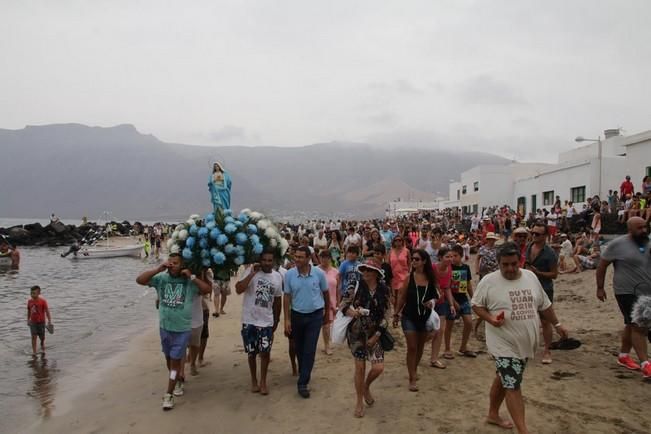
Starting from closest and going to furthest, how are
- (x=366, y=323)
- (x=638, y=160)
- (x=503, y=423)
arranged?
(x=503, y=423)
(x=366, y=323)
(x=638, y=160)

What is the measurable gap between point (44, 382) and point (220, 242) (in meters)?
4.81

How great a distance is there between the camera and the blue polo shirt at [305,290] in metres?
Answer: 5.89

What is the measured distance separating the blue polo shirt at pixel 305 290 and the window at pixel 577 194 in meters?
26.8

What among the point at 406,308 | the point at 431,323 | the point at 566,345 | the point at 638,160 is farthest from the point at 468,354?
the point at 638,160

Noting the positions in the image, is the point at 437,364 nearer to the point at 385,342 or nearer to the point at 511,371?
the point at 385,342

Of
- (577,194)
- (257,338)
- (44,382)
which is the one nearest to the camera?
(257,338)

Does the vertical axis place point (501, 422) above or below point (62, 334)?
above

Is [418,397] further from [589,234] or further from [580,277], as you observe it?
[589,234]

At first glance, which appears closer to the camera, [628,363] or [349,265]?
[628,363]

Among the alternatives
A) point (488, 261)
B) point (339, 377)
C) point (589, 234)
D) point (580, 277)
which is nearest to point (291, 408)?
point (339, 377)

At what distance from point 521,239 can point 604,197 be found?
22820 millimetres

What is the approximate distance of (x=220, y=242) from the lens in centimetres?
557

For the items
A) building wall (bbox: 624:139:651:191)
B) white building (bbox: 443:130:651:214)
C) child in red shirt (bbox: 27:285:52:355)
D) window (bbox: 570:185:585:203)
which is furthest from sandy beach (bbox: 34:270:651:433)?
window (bbox: 570:185:585:203)

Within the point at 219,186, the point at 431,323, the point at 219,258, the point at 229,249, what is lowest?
the point at 431,323
